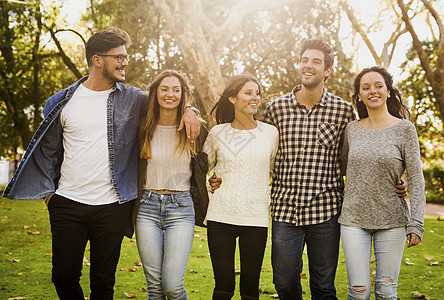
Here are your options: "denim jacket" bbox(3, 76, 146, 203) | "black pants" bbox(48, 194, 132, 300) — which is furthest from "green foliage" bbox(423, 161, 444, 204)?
"black pants" bbox(48, 194, 132, 300)

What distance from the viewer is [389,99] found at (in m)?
4.21

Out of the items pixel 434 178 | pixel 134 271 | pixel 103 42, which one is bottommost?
pixel 134 271

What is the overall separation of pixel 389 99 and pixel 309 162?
36.9 inches

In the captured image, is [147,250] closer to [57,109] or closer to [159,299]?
[159,299]

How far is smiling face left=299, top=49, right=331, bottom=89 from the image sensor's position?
426 centimetres

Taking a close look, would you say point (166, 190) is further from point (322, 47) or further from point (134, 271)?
point (134, 271)

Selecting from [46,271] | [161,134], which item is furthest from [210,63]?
[161,134]

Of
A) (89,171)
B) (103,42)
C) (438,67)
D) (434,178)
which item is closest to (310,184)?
(89,171)

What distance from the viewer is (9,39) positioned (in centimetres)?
1855

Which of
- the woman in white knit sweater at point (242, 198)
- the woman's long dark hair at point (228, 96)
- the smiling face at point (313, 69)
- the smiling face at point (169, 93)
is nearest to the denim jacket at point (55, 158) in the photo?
the smiling face at point (169, 93)

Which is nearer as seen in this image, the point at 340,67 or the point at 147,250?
the point at 147,250

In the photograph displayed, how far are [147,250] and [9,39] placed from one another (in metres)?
17.4

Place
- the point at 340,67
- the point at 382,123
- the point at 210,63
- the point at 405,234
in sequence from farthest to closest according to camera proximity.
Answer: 1. the point at 340,67
2. the point at 210,63
3. the point at 382,123
4. the point at 405,234

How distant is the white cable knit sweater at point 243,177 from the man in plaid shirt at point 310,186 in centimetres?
18
